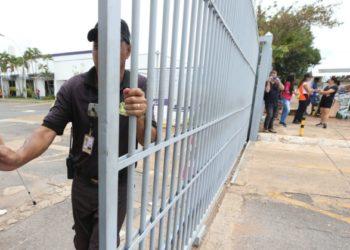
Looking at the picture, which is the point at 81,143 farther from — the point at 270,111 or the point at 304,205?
the point at 270,111

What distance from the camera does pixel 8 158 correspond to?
141 cm

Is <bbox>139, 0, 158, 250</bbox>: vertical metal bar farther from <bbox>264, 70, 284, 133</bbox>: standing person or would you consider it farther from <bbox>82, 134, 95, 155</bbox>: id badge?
<bbox>264, 70, 284, 133</bbox>: standing person

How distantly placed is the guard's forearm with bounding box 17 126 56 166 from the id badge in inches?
10.3

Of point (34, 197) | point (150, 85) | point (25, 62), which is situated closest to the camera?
point (150, 85)

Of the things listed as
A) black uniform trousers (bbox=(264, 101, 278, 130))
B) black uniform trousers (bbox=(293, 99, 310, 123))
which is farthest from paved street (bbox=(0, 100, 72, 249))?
black uniform trousers (bbox=(293, 99, 310, 123))

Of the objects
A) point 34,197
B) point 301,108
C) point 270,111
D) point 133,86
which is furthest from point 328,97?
point 133,86

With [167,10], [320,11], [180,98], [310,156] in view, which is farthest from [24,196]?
[320,11]

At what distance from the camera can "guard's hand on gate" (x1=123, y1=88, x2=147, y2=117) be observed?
1.03 m

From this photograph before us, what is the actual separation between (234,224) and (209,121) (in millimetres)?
1535

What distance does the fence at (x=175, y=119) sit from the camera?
90cm

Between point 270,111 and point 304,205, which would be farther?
point 270,111

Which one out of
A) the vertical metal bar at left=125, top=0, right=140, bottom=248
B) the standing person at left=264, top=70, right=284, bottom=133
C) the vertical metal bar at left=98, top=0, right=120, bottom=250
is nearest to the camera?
the vertical metal bar at left=98, top=0, right=120, bottom=250

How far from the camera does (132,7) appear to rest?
0.94 metres

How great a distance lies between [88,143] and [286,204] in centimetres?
317
